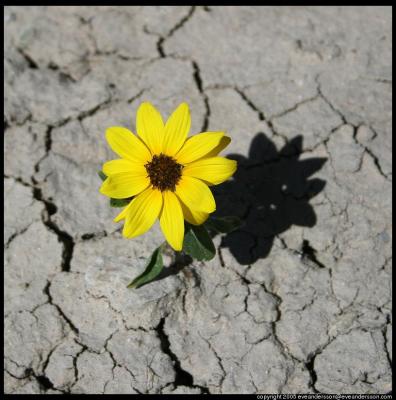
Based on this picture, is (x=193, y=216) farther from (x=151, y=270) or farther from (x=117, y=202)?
(x=151, y=270)

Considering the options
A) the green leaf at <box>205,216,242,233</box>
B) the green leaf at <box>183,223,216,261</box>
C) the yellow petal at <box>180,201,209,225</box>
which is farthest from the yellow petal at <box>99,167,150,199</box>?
the green leaf at <box>205,216,242,233</box>

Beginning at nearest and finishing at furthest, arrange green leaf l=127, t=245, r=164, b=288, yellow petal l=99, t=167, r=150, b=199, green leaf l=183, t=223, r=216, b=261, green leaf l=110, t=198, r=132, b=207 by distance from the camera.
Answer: yellow petal l=99, t=167, r=150, b=199 → green leaf l=110, t=198, r=132, b=207 → green leaf l=183, t=223, r=216, b=261 → green leaf l=127, t=245, r=164, b=288

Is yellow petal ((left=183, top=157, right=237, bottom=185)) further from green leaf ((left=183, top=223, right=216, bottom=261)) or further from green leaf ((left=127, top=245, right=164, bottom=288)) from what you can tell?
green leaf ((left=127, top=245, right=164, bottom=288))

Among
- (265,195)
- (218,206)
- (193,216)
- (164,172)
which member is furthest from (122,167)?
(265,195)

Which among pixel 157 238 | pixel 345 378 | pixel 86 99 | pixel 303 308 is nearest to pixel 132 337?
pixel 157 238

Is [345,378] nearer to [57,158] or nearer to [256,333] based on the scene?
[256,333]
